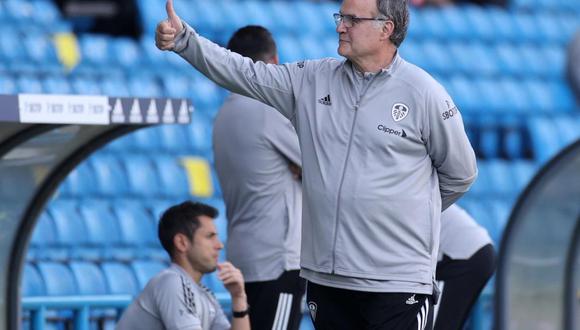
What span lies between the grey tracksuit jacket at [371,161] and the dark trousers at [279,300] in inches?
34.4

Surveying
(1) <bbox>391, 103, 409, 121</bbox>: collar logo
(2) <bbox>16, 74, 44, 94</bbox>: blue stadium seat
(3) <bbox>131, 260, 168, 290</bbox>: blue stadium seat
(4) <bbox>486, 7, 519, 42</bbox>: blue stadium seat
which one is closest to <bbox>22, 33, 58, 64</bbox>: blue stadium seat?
(2) <bbox>16, 74, 44, 94</bbox>: blue stadium seat

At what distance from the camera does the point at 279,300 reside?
4711mm

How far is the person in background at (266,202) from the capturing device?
470cm

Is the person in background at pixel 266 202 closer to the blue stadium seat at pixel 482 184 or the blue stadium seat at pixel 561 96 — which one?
the blue stadium seat at pixel 482 184

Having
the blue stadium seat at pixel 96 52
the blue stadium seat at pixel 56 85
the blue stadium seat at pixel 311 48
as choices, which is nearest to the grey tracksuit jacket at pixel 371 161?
the blue stadium seat at pixel 56 85

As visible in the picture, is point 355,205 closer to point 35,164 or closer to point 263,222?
point 263,222

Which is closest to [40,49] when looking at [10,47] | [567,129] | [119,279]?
[10,47]

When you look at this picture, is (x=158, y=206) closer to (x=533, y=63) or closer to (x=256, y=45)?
(x=256, y=45)

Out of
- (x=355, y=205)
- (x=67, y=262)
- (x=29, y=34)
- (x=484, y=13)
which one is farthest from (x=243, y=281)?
(x=484, y=13)

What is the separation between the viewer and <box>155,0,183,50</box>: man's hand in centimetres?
363

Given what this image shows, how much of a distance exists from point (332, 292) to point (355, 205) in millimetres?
282

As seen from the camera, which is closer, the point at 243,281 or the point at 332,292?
the point at 332,292

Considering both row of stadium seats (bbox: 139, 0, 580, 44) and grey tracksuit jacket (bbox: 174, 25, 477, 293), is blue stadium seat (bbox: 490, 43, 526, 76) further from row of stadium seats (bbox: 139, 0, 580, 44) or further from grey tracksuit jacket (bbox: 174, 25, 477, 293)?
grey tracksuit jacket (bbox: 174, 25, 477, 293)

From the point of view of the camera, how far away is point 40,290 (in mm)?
6906
